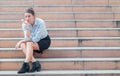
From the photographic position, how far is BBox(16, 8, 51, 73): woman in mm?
5391

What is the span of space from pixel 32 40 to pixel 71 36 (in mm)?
1364

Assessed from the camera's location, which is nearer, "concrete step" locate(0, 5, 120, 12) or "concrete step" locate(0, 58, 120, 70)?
"concrete step" locate(0, 58, 120, 70)

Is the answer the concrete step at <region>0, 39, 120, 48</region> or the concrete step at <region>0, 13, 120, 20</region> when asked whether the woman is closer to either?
the concrete step at <region>0, 39, 120, 48</region>

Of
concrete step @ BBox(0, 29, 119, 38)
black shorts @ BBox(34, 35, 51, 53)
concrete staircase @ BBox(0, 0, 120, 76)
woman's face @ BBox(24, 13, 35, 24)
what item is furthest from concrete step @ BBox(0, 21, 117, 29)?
woman's face @ BBox(24, 13, 35, 24)

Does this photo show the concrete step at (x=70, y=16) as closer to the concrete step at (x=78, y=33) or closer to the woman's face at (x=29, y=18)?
the concrete step at (x=78, y=33)

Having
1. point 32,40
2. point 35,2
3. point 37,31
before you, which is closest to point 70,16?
point 35,2

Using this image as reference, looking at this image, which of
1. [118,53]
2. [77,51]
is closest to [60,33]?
[77,51]

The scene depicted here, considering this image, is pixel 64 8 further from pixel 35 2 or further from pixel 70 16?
pixel 35 2

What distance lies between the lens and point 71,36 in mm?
6754

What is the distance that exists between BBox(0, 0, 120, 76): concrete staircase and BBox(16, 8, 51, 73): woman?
6.6 inches

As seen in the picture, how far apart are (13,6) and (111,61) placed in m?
3.26

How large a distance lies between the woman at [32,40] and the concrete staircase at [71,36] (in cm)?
17

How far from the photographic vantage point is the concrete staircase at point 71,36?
225 inches

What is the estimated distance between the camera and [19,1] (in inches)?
321
